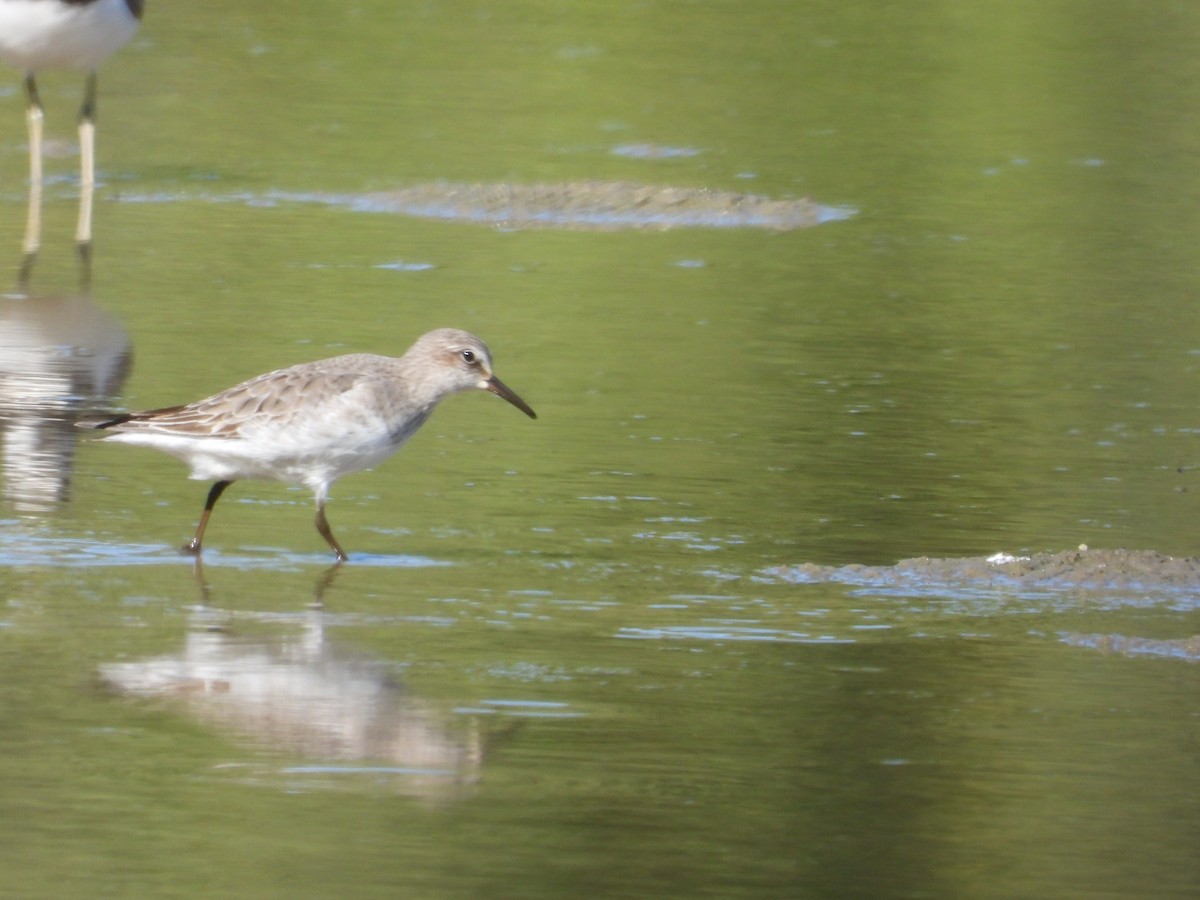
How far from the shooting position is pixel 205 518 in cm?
739

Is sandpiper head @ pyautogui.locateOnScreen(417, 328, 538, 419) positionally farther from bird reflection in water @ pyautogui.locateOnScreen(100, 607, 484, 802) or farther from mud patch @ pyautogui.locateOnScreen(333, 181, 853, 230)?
mud patch @ pyautogui.locateOnScreen(333, 181, 853, 230)

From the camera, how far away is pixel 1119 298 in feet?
39.4

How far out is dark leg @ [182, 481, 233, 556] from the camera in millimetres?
7367

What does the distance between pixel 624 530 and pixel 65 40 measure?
7.51 meters

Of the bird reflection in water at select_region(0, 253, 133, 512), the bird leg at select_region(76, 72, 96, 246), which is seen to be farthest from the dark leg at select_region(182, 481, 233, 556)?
the bird leg at select_region(76, 72, 96, 246)

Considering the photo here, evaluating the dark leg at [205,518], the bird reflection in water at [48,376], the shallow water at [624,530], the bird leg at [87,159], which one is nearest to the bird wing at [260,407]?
the dark leg at [205,518]

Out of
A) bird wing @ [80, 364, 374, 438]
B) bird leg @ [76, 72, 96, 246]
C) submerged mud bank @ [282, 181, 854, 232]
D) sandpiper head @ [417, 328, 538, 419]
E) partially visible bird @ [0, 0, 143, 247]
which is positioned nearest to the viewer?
bird wing @ [80, 364, 374, 438]

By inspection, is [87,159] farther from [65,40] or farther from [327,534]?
[327,534]

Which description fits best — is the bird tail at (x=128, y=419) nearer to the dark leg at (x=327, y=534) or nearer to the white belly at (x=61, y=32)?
the dark leg at (x=327, y=534)

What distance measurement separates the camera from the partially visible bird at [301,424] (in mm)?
7301

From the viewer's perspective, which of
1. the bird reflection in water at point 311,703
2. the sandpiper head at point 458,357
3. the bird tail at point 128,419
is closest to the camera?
the bird reflection in water at point 311,703

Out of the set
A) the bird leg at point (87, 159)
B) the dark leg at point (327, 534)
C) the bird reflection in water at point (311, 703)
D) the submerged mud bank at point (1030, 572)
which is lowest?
the bird leg at point (87, 159)

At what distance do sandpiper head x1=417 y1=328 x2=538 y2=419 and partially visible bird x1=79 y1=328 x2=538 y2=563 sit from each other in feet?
0.11

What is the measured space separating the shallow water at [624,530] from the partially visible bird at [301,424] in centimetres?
26
